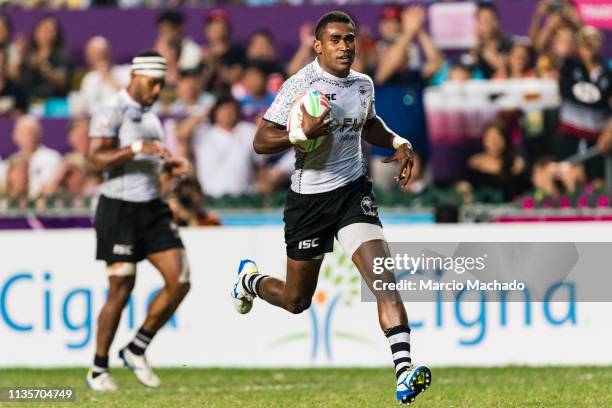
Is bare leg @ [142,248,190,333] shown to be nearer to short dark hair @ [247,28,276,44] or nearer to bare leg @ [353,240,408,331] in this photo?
bare leg @ [353,240,408,331]

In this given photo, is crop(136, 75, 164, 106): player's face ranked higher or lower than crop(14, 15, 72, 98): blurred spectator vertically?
higher

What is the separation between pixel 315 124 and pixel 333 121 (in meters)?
0.50

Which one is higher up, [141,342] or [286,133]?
[286,133]

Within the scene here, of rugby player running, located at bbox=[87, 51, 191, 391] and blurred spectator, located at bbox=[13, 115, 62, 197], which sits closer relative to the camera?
rugby player running, located at bbox=[87, 51, 191, 391]

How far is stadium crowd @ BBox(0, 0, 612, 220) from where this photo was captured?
15.6 m

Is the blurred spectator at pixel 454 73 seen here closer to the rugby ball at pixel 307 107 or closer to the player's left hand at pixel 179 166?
the player's left hand at pixel 179 166

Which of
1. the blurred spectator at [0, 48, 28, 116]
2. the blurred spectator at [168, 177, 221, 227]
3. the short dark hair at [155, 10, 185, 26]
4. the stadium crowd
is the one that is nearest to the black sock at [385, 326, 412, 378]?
the blurred spectator at [168, 177, 221, 227]

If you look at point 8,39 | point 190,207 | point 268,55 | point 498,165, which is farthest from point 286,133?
point 8,39

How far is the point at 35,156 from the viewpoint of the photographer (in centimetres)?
1642

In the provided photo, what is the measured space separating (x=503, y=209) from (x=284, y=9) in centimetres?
538

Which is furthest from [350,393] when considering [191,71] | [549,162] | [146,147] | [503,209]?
[191,71]

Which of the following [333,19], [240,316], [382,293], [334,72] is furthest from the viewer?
[240,316]

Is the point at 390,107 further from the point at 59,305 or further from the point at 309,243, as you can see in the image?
the point at 309,243

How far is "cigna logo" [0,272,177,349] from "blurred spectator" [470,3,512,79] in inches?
214
